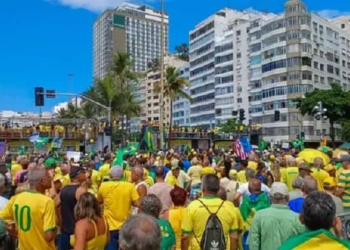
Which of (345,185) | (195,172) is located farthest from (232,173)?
(345,185)

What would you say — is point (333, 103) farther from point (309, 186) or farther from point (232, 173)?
point (309, 186)

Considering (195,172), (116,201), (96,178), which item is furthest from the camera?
(195,172)

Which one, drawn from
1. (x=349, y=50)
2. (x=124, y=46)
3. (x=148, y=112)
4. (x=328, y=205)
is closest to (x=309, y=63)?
(x=349, y=50)

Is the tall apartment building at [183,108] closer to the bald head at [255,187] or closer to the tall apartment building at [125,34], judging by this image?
the tall apartment building at [125,34]

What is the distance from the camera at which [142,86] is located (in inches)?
5886

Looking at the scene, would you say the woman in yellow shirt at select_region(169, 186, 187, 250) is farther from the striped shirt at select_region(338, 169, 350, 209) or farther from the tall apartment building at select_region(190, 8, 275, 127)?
the tall apartment building at select_region(190, 8, 275, 127)

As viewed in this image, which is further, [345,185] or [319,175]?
[319,175]

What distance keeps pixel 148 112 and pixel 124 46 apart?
4093 centimetres

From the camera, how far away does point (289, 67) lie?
81875mm

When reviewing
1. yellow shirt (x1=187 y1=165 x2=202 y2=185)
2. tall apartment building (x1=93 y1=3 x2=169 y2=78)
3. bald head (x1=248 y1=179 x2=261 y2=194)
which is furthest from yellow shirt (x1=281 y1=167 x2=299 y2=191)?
tall apartment building (x1=93 y1=3 x2=169 y2=78)

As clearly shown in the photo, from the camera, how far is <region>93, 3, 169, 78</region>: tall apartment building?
166 metres

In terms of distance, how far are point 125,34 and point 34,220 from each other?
176129 millimetres

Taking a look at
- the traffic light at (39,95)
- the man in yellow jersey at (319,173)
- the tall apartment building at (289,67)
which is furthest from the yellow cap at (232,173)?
the tall apartment building at (289,67)

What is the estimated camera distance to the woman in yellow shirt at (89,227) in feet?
15.8
